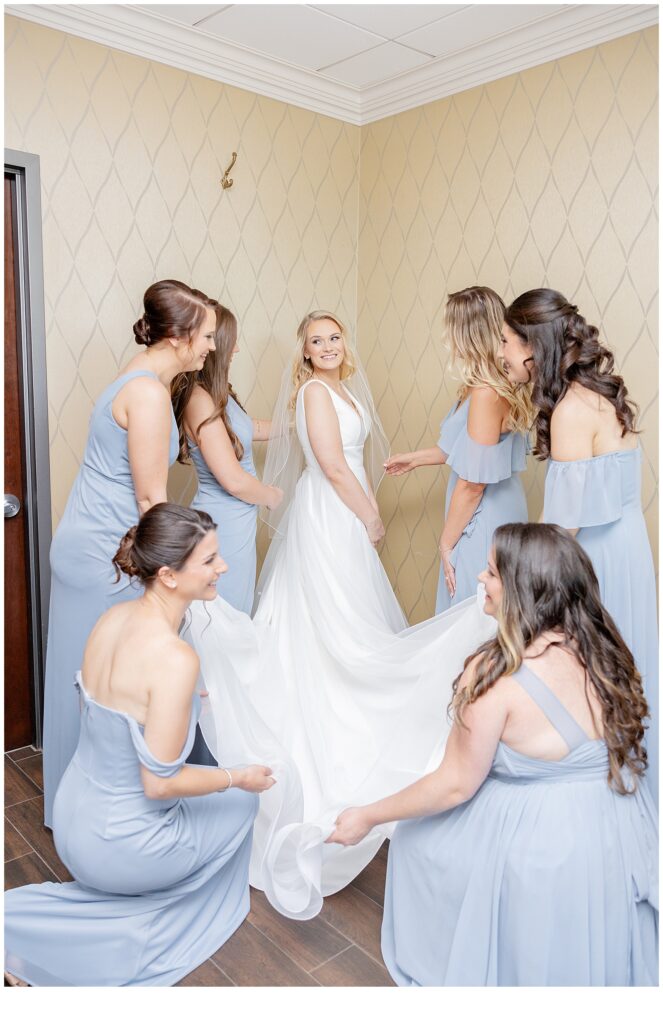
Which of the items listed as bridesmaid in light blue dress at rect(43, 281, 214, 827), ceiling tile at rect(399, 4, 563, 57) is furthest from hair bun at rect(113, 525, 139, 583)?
ceiling tile at rect(399, 4, 563, 57)

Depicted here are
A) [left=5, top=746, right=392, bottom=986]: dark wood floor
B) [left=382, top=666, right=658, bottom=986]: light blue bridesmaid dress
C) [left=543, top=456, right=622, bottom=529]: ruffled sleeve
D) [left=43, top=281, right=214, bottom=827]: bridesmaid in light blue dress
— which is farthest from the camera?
[left=43, top=281, right=214, bottom=827]: bridesmaid in light blue dress

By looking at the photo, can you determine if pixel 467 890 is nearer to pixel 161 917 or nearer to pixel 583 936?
pixel 583 936

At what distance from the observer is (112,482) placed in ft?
8.32

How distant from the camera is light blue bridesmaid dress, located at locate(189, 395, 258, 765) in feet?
9.98

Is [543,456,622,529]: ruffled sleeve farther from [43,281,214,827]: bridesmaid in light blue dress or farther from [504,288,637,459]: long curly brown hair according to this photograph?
[43,281,214,827]: bridesmaid in light blue dress

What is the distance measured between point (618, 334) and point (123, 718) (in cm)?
224

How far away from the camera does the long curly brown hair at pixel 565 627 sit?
1665 mm

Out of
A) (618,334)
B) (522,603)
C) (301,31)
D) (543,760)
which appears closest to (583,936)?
(543,760)

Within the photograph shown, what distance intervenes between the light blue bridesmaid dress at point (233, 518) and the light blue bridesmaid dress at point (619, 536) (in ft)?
3.93

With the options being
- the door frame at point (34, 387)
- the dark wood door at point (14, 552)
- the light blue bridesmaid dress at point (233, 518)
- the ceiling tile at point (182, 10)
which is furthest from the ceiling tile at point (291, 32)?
the light blue bridesmaid dress at point (233, 518)

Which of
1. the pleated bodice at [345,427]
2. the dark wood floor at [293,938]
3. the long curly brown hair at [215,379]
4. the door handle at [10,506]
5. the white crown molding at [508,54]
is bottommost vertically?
the dark wood floor at [293,938]

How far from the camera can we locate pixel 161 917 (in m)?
2.02

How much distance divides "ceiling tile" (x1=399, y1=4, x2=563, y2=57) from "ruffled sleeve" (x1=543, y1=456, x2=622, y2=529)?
1.87 meters

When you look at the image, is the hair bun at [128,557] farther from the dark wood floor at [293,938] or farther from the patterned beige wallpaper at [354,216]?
the patterned beige wallpaper at [354,216]
